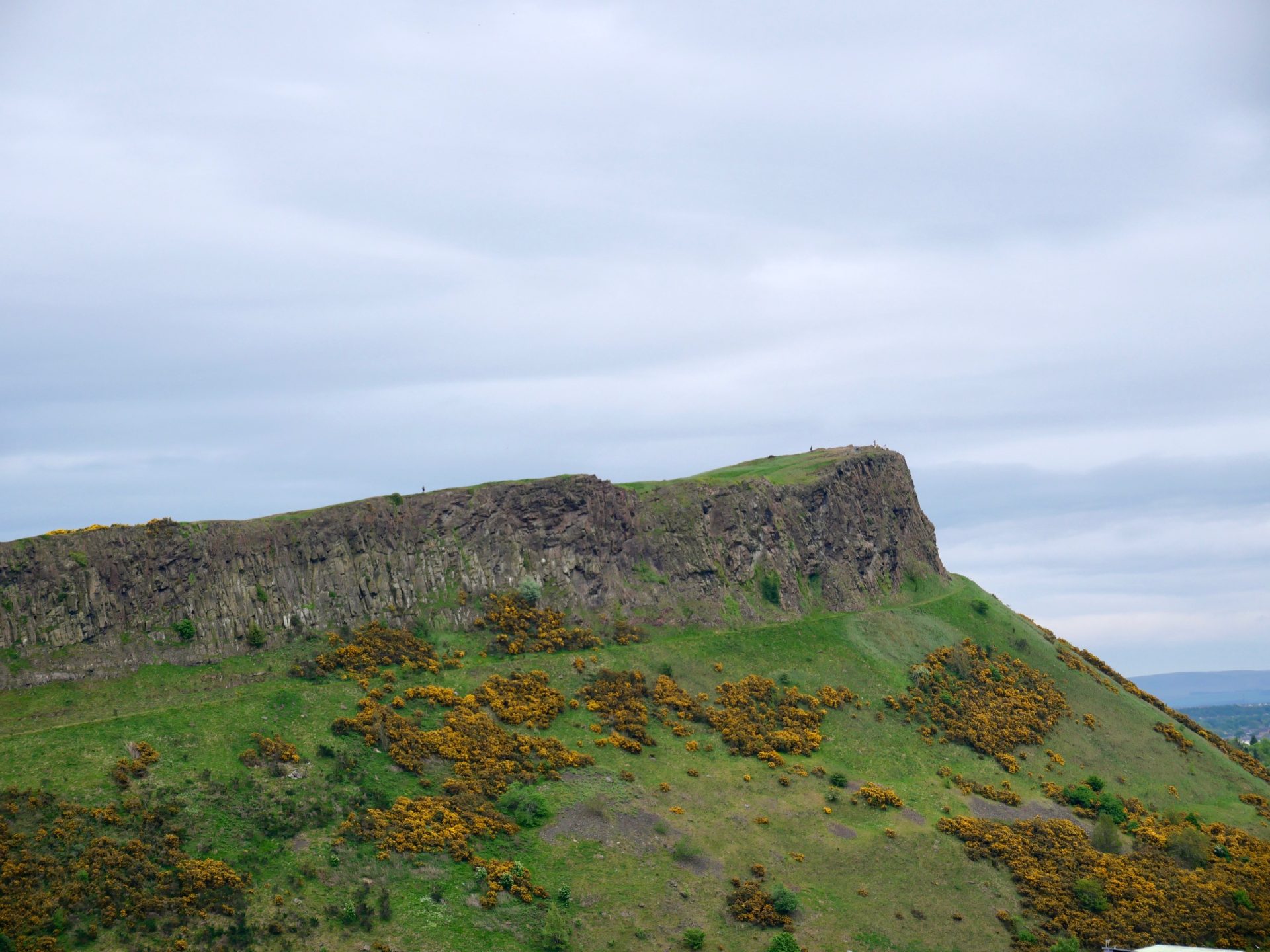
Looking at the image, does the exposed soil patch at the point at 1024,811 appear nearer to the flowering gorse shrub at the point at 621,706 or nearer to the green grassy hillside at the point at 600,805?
the green grassy hillside at the point at 600,805

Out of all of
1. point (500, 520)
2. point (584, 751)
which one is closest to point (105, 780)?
point (584, 751)

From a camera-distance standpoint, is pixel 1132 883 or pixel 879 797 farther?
pixel 879 797

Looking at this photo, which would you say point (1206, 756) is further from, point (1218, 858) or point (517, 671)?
point (517, 671)

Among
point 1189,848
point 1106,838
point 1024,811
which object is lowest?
point 1189,848

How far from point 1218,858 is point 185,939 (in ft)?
261

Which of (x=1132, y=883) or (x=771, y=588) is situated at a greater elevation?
(x=771, y=588)

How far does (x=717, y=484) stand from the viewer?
119m

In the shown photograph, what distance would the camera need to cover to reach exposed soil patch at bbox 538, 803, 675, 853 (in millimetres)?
69688

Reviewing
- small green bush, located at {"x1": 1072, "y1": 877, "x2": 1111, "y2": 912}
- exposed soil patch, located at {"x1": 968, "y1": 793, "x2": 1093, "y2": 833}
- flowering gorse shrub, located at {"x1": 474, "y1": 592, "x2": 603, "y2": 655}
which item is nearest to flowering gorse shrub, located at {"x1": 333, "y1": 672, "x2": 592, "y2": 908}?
flowering gorse shrub, located at {"x1": 474, "y1": 592, "x2": 603, "y2": 655}

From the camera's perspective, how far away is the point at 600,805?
73500mm

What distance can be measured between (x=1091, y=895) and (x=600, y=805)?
36.8 meters

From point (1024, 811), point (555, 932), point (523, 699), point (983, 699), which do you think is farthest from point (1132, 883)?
point (523, 699)

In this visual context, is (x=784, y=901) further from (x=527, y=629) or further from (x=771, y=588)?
(x=771, y=588)

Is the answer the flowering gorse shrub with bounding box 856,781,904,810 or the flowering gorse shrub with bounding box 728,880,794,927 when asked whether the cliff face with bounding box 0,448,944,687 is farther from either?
the flowering gorse shrub with bounding box 728,880,794,927
